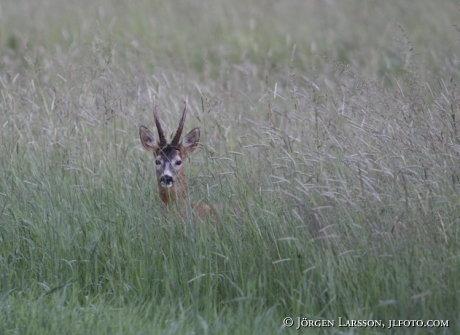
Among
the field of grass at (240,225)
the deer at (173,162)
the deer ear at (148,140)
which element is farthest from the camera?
the deer ear at (148,140)

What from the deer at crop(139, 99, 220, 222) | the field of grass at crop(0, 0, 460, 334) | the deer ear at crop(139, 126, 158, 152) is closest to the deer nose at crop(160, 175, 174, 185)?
the deer at crop(139, 99, 220, 222)

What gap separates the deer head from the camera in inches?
233

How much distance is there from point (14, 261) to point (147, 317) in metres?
1.28

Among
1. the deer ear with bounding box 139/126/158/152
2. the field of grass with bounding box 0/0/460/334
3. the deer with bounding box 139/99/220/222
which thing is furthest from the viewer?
the deer ear with bounding box 139/126/158/152

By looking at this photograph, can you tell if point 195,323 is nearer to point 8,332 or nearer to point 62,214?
point 8,332

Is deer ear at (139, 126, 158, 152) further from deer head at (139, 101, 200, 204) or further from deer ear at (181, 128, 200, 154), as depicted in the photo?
deer ear at (181, 128, 200, 154)

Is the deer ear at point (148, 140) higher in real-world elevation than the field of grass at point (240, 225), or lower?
higher

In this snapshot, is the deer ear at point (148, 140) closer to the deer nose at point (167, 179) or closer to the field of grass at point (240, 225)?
the field of grass at point (240, 225)

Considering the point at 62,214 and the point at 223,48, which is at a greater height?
the point at 223,48

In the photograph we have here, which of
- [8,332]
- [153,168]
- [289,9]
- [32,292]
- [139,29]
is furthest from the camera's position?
[289,9]

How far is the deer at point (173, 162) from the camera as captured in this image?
584 centimetres

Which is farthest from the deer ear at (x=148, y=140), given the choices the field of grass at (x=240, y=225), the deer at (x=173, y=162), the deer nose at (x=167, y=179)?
the deer nose at (x=167, y=179)

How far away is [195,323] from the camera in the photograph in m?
4.41

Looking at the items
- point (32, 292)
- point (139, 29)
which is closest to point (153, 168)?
point (32, 292)
